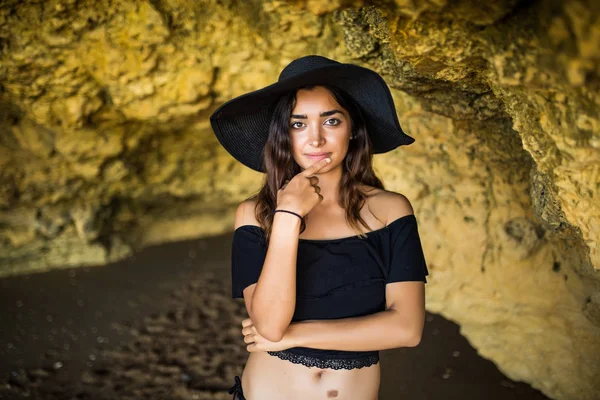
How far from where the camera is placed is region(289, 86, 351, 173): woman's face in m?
2.19

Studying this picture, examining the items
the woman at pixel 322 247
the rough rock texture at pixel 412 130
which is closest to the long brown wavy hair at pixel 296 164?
the woman at pixel 322 247

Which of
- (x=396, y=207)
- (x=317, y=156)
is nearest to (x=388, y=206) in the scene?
(x=396, y=207)

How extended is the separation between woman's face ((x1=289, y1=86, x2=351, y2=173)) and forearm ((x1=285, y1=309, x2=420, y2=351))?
2.19ft

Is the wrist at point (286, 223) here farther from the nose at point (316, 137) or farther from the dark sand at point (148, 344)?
the dark sand at point (148, 344)

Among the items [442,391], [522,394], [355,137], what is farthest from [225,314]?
[355,137]

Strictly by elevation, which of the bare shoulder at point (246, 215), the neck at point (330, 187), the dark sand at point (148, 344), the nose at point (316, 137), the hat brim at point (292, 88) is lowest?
the dark sand at point (148, 344)

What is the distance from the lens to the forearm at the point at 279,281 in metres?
1.96

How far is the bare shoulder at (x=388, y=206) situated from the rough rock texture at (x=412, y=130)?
57 cm

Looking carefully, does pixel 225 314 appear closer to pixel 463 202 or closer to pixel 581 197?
pixel 463 202

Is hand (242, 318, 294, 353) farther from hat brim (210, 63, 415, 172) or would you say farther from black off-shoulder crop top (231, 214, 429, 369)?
hat brim (210, 63, 415, 172)

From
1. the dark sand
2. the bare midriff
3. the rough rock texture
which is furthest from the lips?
the dark sand

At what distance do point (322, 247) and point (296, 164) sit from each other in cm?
43

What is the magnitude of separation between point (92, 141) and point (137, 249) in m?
1.64

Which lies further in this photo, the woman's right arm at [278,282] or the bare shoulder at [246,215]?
the bare shoulder at [246,215]
